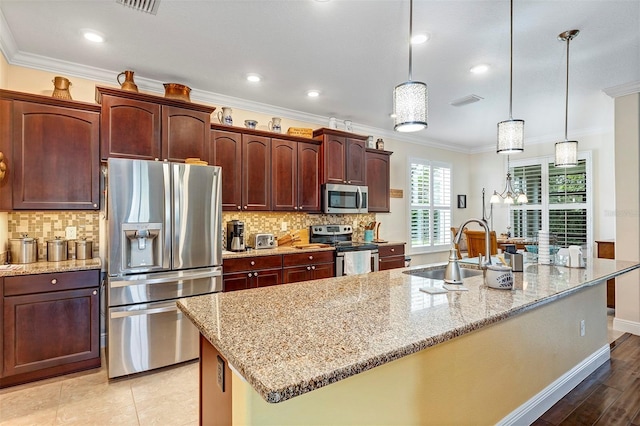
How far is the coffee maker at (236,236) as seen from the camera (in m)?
3.67

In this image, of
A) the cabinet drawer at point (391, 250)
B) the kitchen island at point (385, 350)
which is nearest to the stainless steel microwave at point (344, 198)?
the cabinet drawer at point (391, 250)

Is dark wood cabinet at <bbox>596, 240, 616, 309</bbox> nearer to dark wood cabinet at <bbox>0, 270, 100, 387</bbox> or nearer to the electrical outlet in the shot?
dark wood cabinet at <bbox>0, 270, 100, 387</bbox>

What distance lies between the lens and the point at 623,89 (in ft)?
12.0

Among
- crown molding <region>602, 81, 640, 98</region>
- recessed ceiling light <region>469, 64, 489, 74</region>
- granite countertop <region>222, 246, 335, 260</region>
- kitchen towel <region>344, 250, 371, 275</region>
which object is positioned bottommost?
kitchen towel <region>344, 250, 371, 275</region>

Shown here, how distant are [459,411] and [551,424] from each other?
92cm

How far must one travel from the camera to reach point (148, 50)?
2863 mm

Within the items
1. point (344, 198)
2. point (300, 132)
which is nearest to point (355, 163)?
point (344, 198)

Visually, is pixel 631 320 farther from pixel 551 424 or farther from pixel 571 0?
pixel 571 0

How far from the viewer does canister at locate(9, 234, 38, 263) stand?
9.09ft

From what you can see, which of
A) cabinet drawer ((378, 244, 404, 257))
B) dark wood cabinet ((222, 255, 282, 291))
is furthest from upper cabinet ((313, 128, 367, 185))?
dark wood cabinet ((222, 255, 282, 291))

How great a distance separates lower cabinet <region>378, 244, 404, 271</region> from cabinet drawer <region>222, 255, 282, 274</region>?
1.62 m

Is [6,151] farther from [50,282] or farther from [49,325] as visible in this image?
[49,325]

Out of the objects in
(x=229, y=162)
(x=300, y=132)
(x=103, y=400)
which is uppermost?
(x=300, y=132)

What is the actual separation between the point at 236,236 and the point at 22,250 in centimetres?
178
